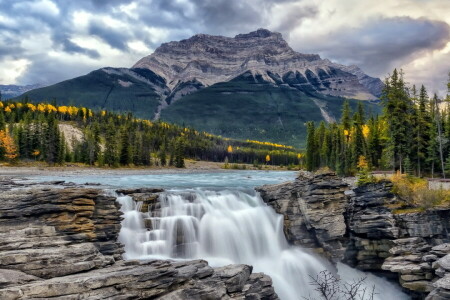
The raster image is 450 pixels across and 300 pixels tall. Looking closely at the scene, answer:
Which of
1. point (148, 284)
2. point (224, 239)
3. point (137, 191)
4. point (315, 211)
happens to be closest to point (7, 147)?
point (137, 191)

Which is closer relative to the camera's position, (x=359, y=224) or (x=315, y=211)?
(x=359, y=224)

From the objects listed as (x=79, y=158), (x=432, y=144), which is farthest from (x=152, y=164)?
(x=432, y=144)

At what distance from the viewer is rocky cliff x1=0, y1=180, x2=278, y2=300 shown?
1466cm

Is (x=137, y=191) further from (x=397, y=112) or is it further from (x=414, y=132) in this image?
(x=414, y=132)

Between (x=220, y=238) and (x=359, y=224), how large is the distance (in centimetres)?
1438

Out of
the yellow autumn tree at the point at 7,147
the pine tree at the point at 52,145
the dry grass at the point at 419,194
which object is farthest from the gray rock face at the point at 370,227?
the yellow autumn tree at the point at 7,147

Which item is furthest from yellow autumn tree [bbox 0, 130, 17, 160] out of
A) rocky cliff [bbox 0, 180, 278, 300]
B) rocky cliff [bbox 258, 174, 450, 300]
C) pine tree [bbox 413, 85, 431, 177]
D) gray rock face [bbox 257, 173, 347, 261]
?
pine tree [bbox 413, 85, 431, 177]

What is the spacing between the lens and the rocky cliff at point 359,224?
30531mm

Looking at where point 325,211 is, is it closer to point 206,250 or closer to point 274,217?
point 274,217

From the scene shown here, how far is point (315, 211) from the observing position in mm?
34312

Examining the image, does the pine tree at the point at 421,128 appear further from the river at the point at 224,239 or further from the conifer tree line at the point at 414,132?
the river at the point at 224,239

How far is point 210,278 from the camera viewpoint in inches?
732

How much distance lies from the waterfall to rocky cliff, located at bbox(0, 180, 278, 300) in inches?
98.9

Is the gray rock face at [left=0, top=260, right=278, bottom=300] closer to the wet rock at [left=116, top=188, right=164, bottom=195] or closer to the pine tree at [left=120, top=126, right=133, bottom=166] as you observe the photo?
the wet rock at [left=116, top=188, right=164, bottom=195]
